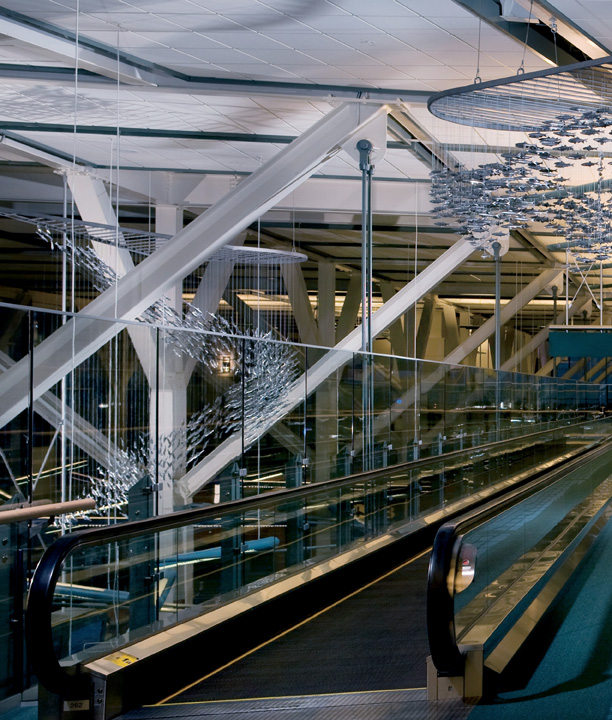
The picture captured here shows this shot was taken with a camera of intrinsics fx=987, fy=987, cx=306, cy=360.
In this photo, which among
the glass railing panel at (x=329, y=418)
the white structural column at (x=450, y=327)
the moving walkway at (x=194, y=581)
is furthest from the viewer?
the white structural column at (x=450, y=327)

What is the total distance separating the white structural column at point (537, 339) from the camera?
2840 cm

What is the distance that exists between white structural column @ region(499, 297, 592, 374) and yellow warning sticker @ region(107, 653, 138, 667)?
76.2 feet

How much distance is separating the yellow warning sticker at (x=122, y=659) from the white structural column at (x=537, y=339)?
76.2 feet

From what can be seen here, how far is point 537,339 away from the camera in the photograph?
100 ft

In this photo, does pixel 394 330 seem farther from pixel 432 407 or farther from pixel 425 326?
pixel 432 407

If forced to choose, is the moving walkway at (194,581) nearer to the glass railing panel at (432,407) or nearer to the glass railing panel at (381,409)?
the glass railing panel at (381,409)

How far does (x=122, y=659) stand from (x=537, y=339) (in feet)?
89.3

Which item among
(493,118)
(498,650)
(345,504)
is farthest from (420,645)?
(493,118)

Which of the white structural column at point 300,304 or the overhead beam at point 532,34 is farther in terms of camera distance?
the white structural column at point 300,304

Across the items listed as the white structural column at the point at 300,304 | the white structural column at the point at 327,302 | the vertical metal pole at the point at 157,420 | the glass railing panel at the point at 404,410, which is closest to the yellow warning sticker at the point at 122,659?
the vertical metal pole at the point at 157,420

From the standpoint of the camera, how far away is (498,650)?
199 inches

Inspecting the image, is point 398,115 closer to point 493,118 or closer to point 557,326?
point 493,118

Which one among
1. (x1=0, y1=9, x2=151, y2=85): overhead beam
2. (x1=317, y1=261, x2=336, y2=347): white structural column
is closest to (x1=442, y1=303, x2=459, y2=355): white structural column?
(x1=317, y1=261, x2=336, y2=347): white structural column

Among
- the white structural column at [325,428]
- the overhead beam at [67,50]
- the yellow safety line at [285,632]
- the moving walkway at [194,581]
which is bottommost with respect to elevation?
the yellow safety line at [285,632]
